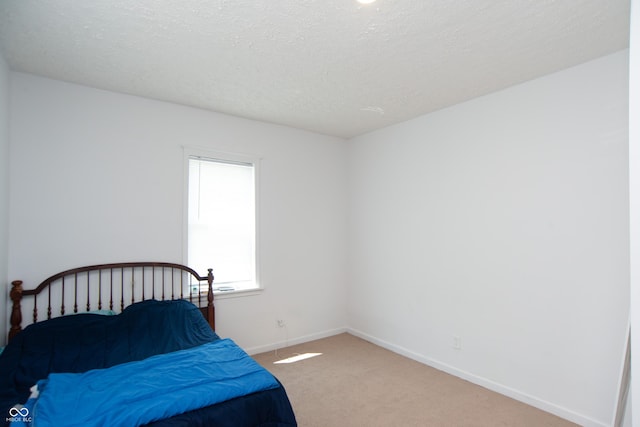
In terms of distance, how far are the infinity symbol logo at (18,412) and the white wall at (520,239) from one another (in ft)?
10.7

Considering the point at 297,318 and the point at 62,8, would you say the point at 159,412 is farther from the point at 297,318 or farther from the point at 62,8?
the point at 297,318

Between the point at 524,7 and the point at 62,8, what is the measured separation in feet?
8.48

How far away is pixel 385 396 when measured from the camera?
2986 mm

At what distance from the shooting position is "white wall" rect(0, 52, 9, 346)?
8.39 feet

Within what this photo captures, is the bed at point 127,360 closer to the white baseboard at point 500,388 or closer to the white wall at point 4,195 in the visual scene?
the white wall at point 4,195

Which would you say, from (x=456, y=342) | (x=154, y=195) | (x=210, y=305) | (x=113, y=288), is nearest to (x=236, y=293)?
(x=210, y=305)

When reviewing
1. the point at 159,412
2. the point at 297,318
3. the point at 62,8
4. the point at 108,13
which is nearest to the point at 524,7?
the point at 108,13

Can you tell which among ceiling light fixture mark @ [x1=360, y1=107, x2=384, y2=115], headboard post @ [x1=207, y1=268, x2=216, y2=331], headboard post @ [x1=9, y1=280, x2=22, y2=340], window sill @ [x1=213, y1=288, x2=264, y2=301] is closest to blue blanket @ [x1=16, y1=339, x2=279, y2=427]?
headboard post @ [x1=9, y1=280, x2=22, y2=340]

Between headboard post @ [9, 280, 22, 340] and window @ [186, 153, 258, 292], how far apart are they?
132cm

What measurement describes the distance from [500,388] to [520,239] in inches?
51.5

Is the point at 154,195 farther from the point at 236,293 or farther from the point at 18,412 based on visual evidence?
the point at 18,412

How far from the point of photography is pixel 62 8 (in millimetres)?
1963

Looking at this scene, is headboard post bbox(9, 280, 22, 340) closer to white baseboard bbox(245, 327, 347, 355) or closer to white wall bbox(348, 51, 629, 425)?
white baseboard bbox(245, 327, 347, 355)

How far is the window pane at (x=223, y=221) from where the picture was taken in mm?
3661
